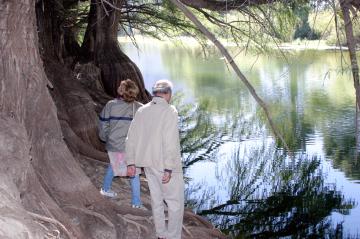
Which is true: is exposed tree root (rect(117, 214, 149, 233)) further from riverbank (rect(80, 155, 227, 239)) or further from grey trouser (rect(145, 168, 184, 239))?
grey trouser (rect(145, 168, 184, 239))

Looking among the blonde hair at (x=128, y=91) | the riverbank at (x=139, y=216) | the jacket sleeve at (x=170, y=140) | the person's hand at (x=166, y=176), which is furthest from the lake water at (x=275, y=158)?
the riverbank at (x=139, y=216)

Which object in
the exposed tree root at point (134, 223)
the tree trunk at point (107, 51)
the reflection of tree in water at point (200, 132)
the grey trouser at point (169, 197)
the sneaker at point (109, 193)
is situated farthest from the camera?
the reflection of tree in water at point (200, 132)

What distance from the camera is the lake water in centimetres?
753

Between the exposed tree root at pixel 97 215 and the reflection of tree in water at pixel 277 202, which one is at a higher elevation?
the exposed tree root at pixel 97 215

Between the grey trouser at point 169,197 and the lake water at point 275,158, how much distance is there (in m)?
1.04

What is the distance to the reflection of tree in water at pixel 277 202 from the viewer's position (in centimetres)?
723

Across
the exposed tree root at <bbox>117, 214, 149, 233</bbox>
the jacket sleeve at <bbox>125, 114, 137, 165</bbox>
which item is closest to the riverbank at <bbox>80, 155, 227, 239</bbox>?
the exposed tree root at <bbox>117, 214, 149, 233</bbox>

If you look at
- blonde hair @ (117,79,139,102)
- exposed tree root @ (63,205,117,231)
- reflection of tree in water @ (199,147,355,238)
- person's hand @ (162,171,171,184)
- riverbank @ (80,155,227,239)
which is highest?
blonde hair @ (117,79,139,102)

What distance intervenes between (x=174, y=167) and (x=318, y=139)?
374 inches

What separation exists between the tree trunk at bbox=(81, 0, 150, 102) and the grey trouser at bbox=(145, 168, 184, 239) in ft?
19.5

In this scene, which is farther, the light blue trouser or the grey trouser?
the light blue trouser

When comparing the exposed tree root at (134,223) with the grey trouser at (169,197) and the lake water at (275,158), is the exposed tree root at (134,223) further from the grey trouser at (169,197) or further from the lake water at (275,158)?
the lake water at (275,158)

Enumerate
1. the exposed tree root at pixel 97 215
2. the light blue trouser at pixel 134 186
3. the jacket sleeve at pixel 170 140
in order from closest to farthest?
the jacket sleeve at pixel 170 140
the exposed tree root at pixel 97 215
the light blue trouser at pixel 134 186

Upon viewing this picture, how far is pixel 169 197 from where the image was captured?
431 centimetres
